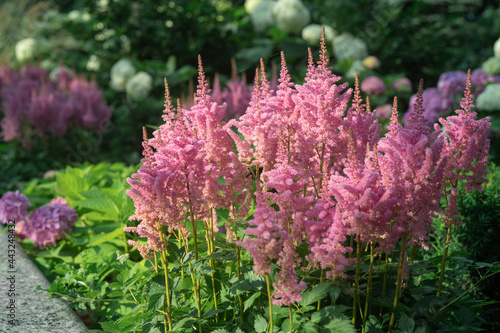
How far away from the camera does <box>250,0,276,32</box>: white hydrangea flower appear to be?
26.1ft

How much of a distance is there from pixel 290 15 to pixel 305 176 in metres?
6.44

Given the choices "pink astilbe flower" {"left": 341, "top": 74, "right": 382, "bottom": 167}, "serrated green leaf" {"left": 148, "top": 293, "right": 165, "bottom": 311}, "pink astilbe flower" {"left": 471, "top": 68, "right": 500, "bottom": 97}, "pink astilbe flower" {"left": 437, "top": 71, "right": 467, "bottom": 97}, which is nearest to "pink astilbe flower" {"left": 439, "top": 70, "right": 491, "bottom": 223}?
"pink astilbe flower" {"left": 341, "top": 74, "right": 382, "bottom": 167}

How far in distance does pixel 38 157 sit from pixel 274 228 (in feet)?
15.0

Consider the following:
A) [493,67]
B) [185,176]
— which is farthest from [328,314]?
[493,67]

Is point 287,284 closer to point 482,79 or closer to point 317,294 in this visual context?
point 317,294

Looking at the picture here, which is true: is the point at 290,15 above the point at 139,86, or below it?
above

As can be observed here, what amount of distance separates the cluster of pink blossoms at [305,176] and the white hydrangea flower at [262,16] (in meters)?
6.54

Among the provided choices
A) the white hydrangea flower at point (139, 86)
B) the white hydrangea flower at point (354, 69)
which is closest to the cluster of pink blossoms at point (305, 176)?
the white hydrangea flower at point (354, 69)

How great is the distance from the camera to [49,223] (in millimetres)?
2721

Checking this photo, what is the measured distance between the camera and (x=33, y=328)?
188cm

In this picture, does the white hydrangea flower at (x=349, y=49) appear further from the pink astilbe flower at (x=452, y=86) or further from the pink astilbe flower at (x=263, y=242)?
the pink astilbe flower at (x=263, y=242)

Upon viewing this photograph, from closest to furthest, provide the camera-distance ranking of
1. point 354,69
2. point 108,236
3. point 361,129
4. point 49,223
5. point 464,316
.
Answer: point 464,316, point 361,129, point 108,236, point 49,223, point 354,69

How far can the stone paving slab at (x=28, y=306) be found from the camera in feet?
6.19

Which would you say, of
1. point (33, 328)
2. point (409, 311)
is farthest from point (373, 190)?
point (33, 328)
